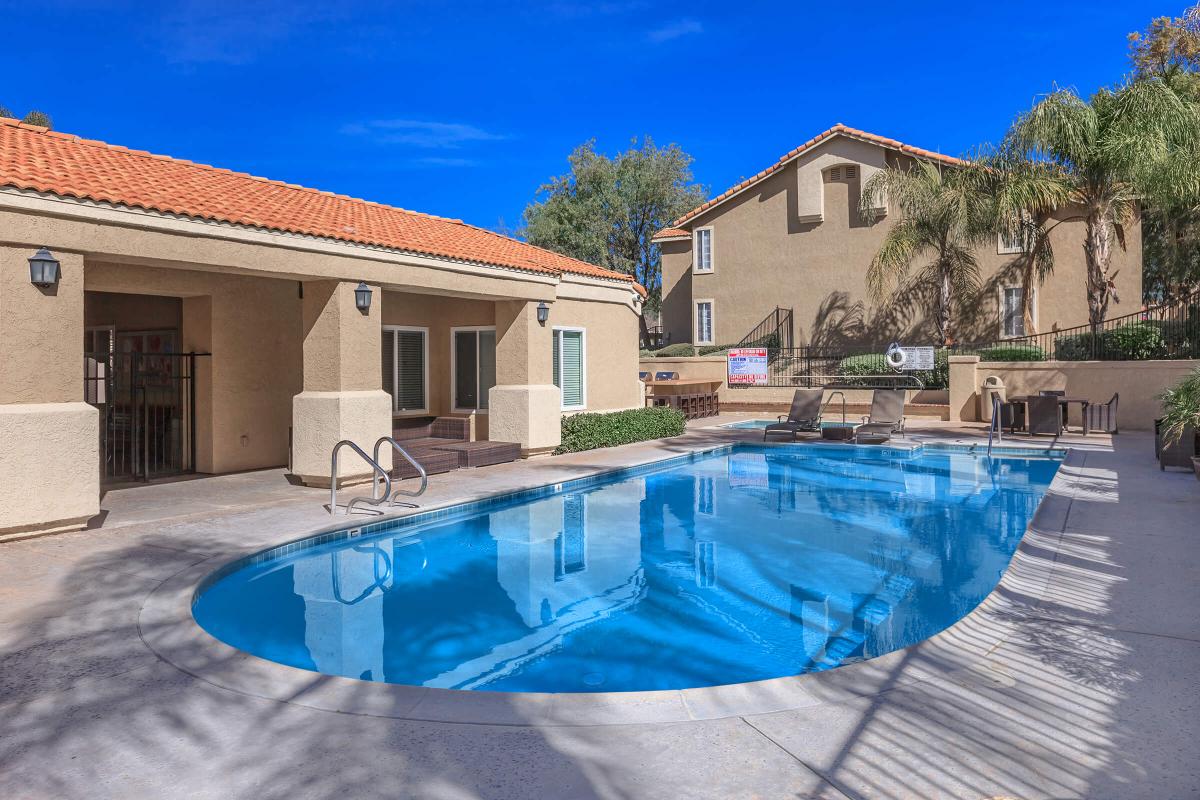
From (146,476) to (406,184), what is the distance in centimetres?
6830

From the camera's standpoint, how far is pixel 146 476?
12.9 m

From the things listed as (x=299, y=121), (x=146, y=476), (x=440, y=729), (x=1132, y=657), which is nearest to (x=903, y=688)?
(x=1132, y=657)

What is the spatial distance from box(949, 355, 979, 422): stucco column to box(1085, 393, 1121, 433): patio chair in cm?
286

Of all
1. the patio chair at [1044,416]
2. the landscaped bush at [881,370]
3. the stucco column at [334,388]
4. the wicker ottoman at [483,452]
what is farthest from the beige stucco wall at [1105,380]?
the stucco column at [334,388]

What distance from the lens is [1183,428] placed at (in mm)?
12602

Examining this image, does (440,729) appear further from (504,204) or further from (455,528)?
(504,204)

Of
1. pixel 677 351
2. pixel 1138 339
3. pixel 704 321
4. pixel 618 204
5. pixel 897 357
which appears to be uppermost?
pixel 618 204

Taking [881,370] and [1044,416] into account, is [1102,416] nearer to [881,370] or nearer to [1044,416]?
[1044,416]

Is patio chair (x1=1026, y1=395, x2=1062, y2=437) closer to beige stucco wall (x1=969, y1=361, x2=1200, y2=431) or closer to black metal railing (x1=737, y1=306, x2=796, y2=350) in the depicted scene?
beige stucco wall (x1=969, y1=361, x2=1200, y2=431)

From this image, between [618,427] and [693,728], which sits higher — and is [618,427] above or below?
above

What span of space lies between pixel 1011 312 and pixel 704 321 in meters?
11.5

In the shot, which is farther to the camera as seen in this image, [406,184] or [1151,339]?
[406,184]

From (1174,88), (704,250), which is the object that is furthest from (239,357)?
(1174,88)

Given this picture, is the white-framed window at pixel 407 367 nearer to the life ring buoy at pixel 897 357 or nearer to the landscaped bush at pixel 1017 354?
the life ring buoy at pixel 897 357
